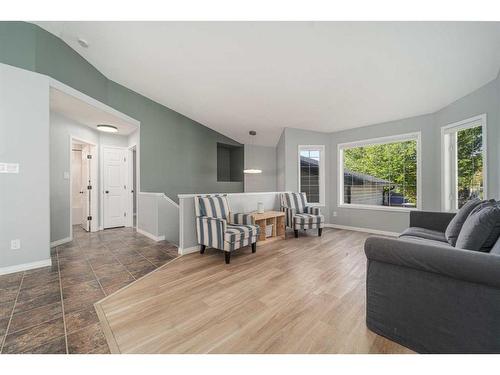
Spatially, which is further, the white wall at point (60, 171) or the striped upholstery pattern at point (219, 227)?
the white wall at point (60, 171)

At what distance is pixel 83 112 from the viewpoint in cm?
372

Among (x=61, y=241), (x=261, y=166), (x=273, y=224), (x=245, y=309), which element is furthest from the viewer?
(x=261, y=166)

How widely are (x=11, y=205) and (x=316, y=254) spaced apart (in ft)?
13.4

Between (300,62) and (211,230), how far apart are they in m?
2.61

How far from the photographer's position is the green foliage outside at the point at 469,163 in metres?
3.25

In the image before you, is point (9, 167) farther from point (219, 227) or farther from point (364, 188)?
point (364, 188)

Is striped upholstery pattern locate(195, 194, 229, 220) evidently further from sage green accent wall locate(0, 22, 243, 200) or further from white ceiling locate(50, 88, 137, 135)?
white ceiling locate(50, 88, 137, 135)

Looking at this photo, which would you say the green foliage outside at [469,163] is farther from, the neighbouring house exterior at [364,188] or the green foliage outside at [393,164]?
the neighbouring house exterior at [364,188]

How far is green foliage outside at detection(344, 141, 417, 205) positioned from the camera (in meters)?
4.47

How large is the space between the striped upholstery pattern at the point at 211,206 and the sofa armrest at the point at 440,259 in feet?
7.44

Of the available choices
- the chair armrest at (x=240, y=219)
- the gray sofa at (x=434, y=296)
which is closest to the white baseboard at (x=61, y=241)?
the chair armrest at (x=240, y=219)

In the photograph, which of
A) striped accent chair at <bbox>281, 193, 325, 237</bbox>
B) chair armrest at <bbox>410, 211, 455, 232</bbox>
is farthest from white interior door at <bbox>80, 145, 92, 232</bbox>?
chair armrest at <bbox>410, 211, 455, 232</bbox>

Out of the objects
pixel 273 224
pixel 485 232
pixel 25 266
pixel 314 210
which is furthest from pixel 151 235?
pixel 485 232
